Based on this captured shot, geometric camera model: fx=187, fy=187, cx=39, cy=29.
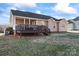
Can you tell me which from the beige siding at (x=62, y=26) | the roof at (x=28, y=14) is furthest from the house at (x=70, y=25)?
the roof at (x=28, y=14)

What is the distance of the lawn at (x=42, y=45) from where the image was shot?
2.83 m

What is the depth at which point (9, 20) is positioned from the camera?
2.94 meters

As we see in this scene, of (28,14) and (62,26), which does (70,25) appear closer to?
(62,26)

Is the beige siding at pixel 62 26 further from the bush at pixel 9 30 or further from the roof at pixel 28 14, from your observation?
the bush at pixel 9 30

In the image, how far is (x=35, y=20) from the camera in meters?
2.95

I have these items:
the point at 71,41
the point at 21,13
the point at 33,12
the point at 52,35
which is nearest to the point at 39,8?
the point at 33,12

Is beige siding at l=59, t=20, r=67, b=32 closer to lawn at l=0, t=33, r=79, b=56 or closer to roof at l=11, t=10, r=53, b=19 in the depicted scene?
lawn at l=0, t=33, r=79, b=56

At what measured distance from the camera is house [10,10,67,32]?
291 cm

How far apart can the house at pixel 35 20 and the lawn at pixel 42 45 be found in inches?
5.2

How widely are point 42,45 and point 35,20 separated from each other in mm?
409

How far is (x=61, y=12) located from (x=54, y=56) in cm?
69

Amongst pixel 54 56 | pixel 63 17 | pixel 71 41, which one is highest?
pixel 63 17

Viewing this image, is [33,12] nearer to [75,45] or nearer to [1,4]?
[1,4]

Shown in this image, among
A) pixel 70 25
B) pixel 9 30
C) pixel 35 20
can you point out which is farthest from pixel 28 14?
pixel 70 25
